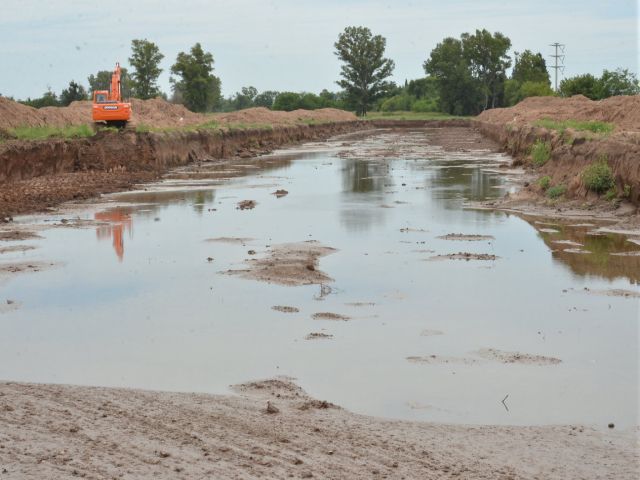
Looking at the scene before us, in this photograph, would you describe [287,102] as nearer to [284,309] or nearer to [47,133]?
[47,133]

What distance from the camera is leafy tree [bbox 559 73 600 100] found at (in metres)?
76.6

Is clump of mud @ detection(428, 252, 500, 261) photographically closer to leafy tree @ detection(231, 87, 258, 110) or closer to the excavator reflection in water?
the excavator reflection in water

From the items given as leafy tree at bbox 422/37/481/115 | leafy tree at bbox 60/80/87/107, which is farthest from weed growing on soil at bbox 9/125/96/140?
leafy tree at bbox 422/37/481/115

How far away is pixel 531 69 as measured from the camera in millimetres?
115812

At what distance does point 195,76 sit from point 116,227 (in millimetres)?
73495

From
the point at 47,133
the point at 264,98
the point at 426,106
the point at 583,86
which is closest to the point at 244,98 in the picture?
the point at 264,98

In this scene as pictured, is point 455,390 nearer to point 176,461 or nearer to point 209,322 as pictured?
point 176,461

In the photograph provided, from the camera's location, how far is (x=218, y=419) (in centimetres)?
725

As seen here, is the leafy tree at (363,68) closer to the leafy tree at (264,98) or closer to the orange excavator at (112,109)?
the leafy tree at (264,98)

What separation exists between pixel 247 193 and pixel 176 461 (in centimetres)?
2002

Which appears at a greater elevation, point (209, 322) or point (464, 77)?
point (464, 77)

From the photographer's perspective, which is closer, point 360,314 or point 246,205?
point 360,314

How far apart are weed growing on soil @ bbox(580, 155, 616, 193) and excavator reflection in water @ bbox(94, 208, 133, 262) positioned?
10.2 m

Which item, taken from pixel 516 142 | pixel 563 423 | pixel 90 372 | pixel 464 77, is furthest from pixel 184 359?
pixel 464 77
